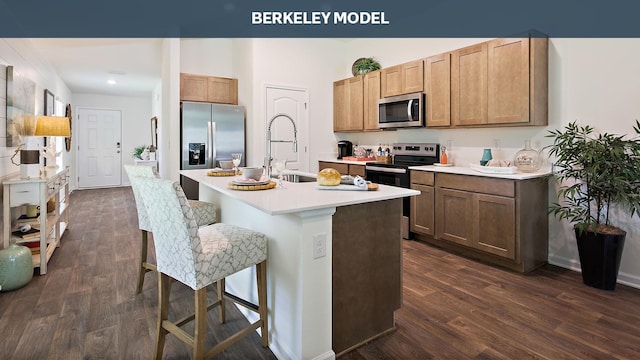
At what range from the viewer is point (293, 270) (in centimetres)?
173

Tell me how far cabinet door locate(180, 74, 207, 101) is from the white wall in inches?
193

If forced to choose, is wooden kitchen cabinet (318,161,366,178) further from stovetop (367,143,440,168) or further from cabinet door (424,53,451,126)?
cabinet door (424,53,451,126)

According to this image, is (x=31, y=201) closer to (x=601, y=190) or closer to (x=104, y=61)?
(x=104, y=61)

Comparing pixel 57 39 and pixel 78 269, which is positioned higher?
pixel 57 39

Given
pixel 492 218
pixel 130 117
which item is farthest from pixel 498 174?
pixel 130 117

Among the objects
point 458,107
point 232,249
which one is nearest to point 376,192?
point 232,249

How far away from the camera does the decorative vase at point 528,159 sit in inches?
133

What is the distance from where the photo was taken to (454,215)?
358 centimetres

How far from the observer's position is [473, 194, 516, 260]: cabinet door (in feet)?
10.1

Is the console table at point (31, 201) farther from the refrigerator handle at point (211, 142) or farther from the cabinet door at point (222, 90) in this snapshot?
the cabinet door at point (222, 90)

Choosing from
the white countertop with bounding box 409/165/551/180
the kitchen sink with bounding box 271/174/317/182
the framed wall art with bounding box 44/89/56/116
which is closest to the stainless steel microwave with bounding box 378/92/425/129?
the white countertop with bounding box 409/165/551/180

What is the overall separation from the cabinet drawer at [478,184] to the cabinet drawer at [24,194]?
378cm
